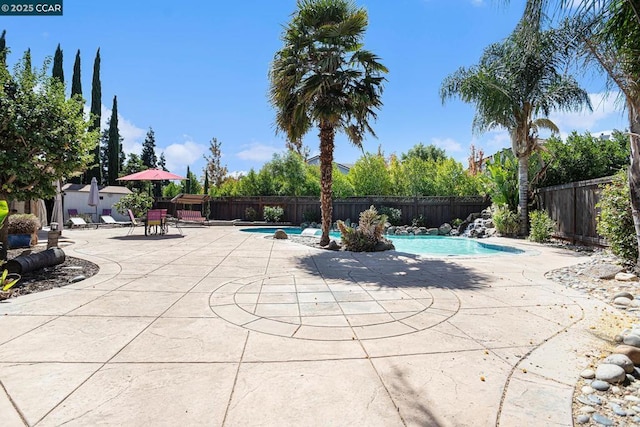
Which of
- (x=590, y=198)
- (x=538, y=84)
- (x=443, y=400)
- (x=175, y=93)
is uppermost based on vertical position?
(x=175, y=93)

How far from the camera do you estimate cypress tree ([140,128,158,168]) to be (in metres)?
40.2

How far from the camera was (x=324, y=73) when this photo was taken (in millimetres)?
8359

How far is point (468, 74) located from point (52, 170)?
12927 mm

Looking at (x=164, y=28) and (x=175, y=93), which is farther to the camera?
(x=175, y=93)

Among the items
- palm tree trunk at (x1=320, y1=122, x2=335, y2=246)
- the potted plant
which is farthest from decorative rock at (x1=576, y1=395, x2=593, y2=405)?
the potted plant

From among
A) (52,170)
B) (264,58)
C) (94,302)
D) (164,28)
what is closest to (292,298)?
(94,302)

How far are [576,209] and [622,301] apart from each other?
691cm

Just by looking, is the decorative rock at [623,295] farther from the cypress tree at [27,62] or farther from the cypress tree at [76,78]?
the cypress tree at [76,78]

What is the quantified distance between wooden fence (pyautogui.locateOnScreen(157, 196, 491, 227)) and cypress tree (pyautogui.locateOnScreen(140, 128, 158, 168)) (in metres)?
22.6

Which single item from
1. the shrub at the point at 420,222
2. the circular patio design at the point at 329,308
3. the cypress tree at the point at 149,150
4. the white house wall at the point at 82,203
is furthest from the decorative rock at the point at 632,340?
the cypress tree at the point at 149,150

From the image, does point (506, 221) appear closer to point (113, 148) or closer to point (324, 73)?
point (324, 73)

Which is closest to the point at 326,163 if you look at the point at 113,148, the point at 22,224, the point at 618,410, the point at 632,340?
the point at 632,340

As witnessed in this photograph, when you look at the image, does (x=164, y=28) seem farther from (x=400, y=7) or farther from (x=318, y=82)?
(x=400, y=7)

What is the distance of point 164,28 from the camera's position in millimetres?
9820
